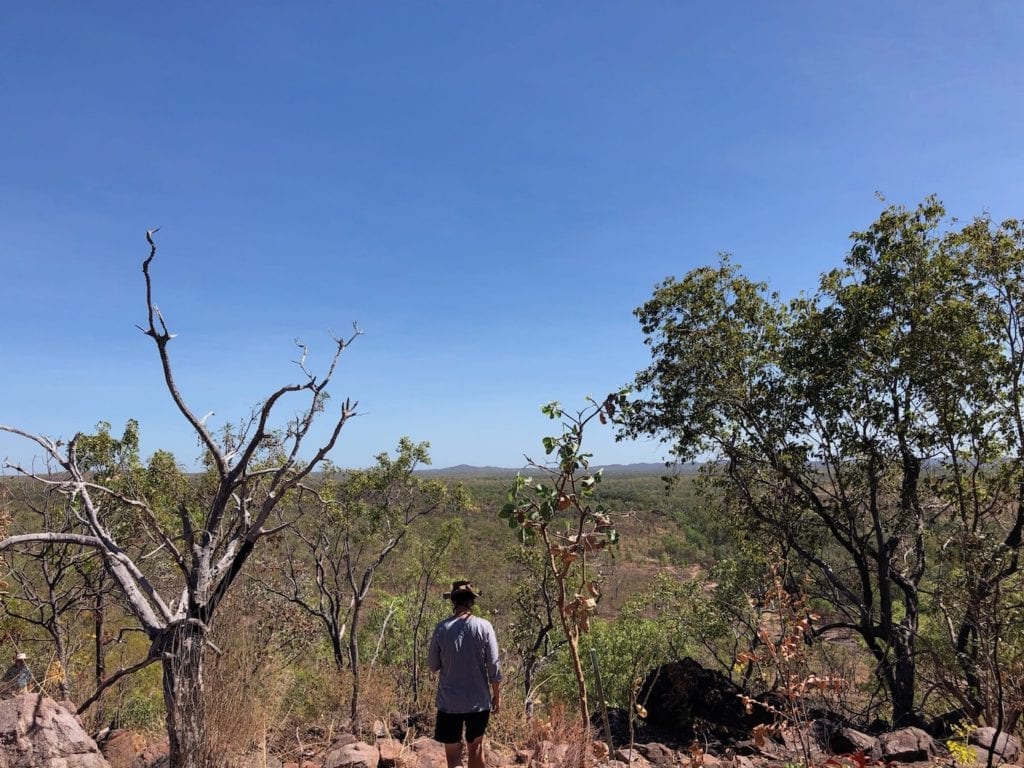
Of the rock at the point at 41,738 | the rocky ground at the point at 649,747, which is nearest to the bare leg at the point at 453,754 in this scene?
the rocky ground at the point at 649,747

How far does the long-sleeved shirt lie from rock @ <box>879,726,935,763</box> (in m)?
4.55

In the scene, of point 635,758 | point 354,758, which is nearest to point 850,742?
point 635,758

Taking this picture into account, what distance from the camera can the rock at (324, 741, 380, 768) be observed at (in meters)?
5.27

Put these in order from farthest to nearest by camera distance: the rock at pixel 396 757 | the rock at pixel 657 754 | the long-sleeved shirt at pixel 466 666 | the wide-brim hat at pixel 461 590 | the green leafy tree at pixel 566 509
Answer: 1. the rock at pixel 657 754
2. the rock at pixel 396 757
3. the wide-brim hat at pixel 461 590
4. the long-sleeved shirt at pixel 466 666
5. the green leafy tree at pixel 566 509

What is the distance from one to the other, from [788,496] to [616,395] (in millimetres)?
8438

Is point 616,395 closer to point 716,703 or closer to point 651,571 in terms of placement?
point 716,703

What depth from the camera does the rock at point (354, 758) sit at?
5.27 meters

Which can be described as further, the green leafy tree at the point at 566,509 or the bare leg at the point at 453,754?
the bare leg at the point at 453,754

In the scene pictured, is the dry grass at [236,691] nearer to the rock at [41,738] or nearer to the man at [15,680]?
the rock at [41,738]

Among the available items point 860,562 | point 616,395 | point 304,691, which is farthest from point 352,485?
point 616,395

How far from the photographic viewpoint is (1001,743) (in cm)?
571

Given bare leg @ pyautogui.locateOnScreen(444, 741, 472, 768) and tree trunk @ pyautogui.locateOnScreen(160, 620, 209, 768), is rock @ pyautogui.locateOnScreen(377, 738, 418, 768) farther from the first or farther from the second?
tree trunk @ pyautogui.locateOnScreen(160, 620, 209, 768)

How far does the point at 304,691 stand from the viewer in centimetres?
1003

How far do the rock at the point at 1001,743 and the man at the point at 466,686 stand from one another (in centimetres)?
469
